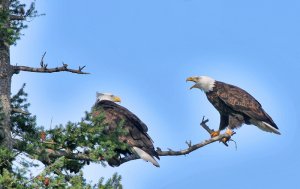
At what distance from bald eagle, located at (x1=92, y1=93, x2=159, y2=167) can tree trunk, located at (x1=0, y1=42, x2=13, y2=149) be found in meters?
1.28

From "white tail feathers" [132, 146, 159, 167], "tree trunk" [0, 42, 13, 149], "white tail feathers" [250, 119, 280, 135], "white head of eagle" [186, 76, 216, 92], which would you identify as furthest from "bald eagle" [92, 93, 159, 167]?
"white tail feathers" [250, 119, 280, 135]

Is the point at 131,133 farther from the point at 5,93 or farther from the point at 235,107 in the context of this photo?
the point at 235,107

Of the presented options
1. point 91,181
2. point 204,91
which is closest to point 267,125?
point 204,91

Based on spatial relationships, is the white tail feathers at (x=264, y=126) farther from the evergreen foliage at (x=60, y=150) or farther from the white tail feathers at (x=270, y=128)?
the evergreen foliage at (x=60, y=150)

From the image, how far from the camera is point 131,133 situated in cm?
1085

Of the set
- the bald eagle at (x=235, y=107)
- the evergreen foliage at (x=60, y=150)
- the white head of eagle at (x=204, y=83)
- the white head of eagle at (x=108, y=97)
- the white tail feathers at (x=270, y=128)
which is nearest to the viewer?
the evergreen foliage at (x=60, y=150)

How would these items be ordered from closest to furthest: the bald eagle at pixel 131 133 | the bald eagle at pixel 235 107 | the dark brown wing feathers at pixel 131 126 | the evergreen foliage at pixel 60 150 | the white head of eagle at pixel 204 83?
the evergreen foliage at pixel 60 150
the bald eagle at pixel 131 133
the dark brown wing feathers at pixel 131 126
the bald eagle at pixel 235 107
the white head of eagle at pixel 204 83

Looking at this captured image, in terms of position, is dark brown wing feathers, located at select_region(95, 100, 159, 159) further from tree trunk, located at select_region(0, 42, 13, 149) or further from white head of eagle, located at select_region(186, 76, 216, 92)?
white head of eagle, located at select_region(186, 76, 216, 92)

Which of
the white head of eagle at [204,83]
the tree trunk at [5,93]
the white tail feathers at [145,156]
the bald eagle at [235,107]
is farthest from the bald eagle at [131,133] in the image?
the white head of eagle at [204,83]

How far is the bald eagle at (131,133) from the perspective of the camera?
10.4m

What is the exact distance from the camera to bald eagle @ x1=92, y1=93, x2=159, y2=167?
10359 millimetres

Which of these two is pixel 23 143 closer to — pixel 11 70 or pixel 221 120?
pixel 11 70

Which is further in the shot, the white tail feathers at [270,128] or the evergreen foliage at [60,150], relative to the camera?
the white tail feathers at [270,128]

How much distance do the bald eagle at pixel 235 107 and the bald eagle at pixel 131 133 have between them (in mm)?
3144
